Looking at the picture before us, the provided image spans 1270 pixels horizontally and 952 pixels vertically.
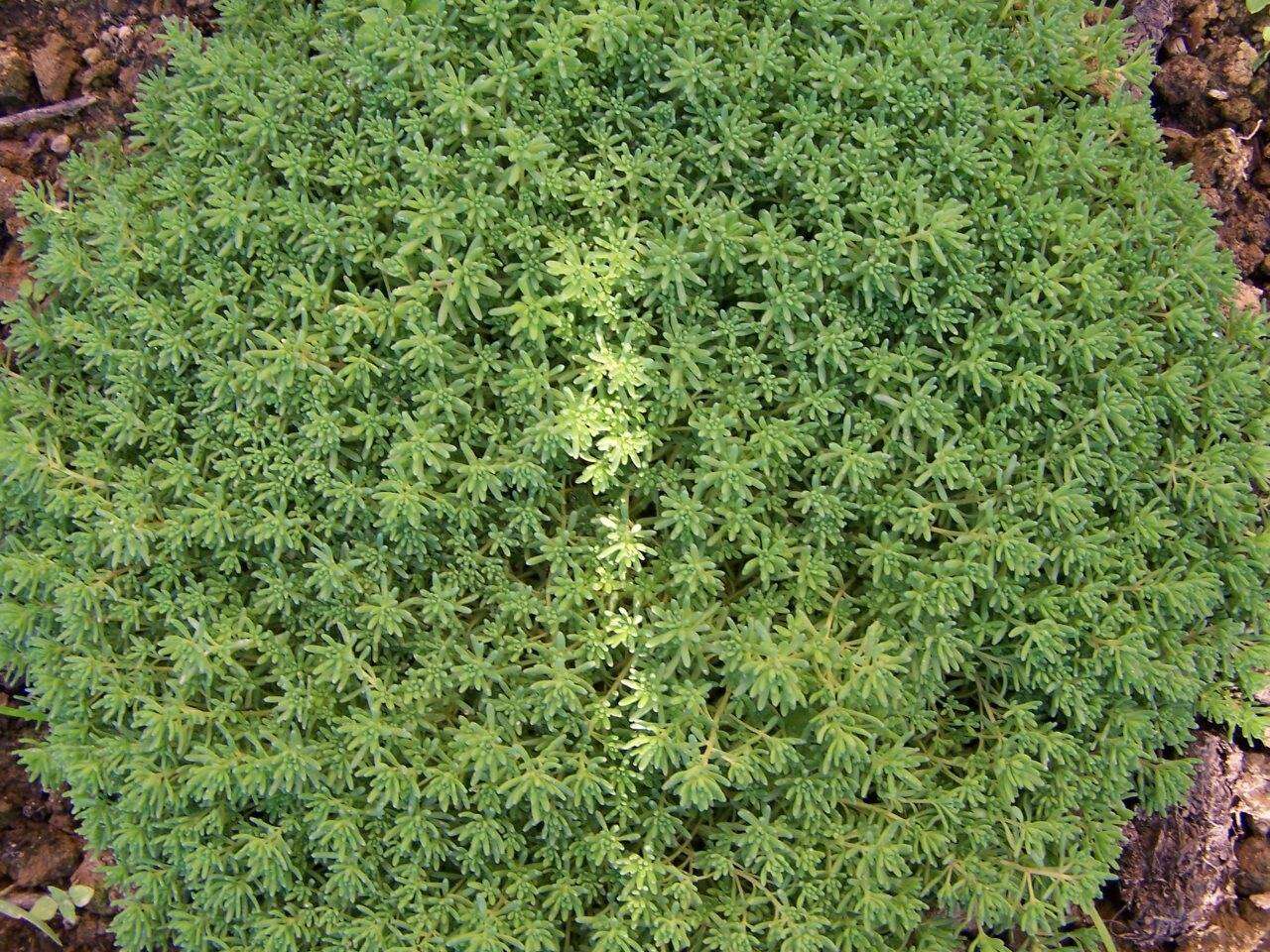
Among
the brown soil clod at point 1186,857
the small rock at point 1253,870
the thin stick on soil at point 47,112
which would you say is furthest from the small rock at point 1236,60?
the thin stick on soil at point 47,112

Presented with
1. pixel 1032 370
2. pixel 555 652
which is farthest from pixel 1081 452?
pixel 555 652

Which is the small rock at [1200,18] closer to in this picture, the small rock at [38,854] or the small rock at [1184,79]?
the small rock at [1184,79]

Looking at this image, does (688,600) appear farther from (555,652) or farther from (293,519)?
(293,519)

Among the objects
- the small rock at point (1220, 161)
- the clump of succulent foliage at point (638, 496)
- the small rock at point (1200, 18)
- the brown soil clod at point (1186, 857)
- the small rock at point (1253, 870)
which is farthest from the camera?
the small rock at point (1200, 18)

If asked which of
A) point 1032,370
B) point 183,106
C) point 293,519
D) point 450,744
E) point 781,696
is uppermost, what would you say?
point 183,106

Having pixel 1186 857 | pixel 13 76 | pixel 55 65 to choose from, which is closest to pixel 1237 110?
pixel 1186 857

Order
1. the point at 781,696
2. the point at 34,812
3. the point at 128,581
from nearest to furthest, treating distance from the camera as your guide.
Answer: the point at 781,696 → the point at 128,581 → the point at 34,812
